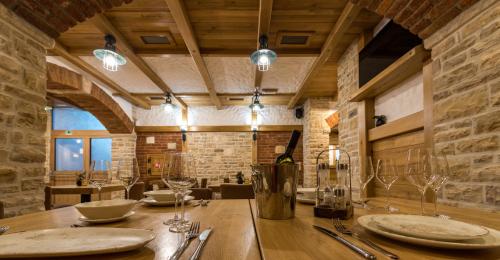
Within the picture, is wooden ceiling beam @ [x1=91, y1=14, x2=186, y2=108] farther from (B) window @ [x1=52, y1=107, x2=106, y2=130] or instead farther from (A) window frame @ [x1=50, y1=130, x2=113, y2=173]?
(B) window @ [x1=52, y1=107, x2=106, y2=130]

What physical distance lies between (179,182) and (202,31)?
119 inches

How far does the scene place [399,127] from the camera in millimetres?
3025

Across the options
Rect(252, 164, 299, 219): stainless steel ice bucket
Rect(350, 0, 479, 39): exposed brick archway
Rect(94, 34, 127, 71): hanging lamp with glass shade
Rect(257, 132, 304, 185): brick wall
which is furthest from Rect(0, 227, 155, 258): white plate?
Rect(257, 132, 304, 185): brick wall

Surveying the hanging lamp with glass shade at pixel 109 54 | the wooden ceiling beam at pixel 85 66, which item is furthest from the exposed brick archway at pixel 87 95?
the hanging lamp with glass shade at pixel 109 54

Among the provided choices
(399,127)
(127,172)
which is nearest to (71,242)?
(127,172)

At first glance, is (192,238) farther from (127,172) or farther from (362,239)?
(127,172)

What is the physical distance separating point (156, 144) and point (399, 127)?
648 centimetres

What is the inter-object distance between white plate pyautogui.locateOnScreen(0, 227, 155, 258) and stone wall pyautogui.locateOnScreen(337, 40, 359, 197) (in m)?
3.41

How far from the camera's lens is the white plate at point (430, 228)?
24.7 inches

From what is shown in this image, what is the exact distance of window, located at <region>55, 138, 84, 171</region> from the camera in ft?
25.9

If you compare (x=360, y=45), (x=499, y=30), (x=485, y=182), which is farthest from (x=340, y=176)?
(x=360, y=45)

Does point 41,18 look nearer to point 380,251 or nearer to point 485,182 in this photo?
point 380,251

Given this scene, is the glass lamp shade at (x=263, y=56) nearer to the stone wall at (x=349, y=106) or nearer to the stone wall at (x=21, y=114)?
the stone wall at (x=349, y=106)

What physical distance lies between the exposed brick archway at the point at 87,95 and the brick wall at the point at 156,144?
1.72ft
